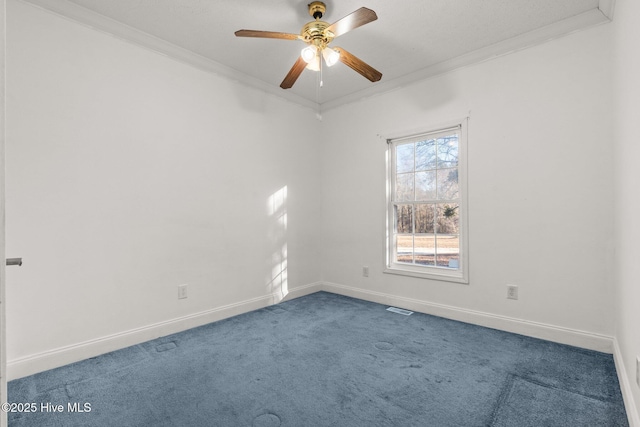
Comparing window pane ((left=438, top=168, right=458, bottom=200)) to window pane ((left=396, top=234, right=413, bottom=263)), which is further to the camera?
window pane ((left=396, top=234, right=413, bottom=263))

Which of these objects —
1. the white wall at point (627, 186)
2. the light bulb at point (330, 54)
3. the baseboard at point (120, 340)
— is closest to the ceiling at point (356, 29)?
the light bulb at point (330, 54)

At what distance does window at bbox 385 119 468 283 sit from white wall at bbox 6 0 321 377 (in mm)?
1477

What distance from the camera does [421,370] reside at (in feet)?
7.45

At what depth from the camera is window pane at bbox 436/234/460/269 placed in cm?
349

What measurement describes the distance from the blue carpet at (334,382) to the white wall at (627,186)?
35 cm

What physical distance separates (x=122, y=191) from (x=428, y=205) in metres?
3.09

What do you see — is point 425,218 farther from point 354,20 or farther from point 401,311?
point 354,20

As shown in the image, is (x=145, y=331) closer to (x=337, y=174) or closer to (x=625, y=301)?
(x=337, y=174)

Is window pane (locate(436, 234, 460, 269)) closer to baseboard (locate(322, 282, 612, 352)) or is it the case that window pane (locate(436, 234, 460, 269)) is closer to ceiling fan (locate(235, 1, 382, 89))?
baseboard (locate(322, 282, 612, 352))

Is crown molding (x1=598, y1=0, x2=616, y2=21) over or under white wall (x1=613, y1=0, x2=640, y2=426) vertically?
over

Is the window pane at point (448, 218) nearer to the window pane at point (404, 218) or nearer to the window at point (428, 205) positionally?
the window at point (428, 205)

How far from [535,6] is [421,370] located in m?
2.91

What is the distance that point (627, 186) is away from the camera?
1.89 m

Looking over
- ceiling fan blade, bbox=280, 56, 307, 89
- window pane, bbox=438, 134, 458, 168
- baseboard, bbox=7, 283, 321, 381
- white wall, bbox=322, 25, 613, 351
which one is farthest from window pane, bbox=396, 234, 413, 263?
ceiling fan blade, bbox=280, 56, 307, 89
